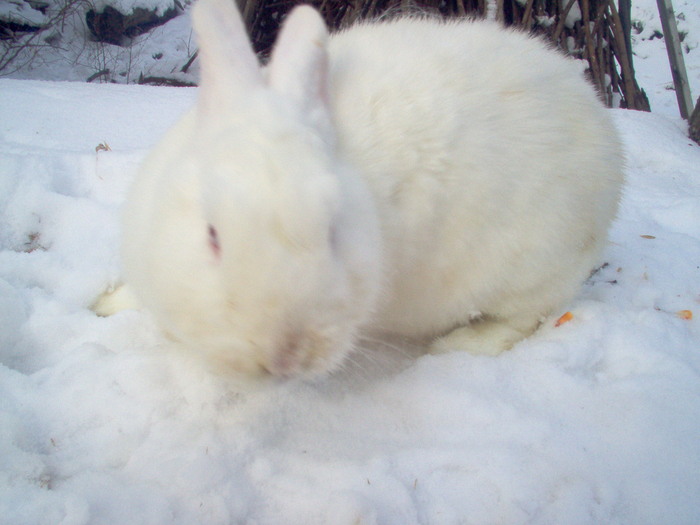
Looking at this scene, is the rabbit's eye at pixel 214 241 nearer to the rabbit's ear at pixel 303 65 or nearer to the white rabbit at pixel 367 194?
the white rabbit at pixel 367 194

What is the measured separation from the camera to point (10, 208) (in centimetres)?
220

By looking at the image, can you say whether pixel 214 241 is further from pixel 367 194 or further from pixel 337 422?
pixel 337 422

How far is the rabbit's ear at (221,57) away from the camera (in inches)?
51.1

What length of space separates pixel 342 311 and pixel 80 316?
3.49ft

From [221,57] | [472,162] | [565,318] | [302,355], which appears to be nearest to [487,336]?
[565,318]

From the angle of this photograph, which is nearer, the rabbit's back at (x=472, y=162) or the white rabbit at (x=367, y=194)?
the white rabbit at (x=367, y=194)

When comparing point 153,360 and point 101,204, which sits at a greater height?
point 101,204

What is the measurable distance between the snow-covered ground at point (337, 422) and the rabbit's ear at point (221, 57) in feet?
2.39

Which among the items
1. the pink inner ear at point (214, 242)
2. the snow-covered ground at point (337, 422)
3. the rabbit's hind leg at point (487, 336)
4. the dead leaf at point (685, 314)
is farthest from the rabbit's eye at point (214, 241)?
the dead leaf at point (685, 314)

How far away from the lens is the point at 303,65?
4.33ft

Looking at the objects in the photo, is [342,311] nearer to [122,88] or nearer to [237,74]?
[237,74]

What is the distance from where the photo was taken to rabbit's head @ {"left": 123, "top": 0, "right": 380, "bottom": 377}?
1.00 meters

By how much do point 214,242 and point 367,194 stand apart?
421 millimetres

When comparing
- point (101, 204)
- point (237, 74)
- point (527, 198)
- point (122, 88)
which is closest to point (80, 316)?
point (101, 204)
